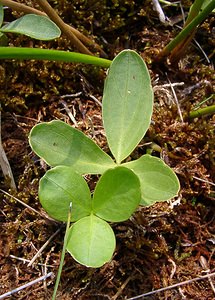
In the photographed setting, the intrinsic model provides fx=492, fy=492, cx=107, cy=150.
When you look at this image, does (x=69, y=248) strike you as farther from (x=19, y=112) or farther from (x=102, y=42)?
(x=102, y=42)

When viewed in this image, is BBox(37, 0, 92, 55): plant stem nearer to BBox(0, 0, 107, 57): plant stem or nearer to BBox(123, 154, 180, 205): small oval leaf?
BBox(0, 0, 107, 57): plant stem

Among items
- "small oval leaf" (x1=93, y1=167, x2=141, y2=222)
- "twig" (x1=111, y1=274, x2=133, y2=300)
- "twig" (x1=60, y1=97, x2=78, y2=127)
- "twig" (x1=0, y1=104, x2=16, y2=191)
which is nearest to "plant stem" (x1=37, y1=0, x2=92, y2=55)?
"twig" (x1=60, y1=97, x2=78, y2=127)

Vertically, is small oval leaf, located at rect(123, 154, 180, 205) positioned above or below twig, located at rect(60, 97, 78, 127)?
above

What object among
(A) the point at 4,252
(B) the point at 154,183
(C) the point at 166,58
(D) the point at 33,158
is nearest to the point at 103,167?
(B) the point at 154,183

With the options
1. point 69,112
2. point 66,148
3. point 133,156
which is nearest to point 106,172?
point 66,148

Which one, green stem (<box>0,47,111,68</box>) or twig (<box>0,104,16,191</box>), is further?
twig (<box>0,104,16,191</box>)

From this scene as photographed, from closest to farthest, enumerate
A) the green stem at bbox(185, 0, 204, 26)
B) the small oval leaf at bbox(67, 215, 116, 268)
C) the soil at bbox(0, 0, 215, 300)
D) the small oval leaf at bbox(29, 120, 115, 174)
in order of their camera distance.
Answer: the small oval leaf at bbox(67, 215, 116, 268)
the small oval leaf at bbox(29, 120, 115, 174)
the soil at bbox(0, 0, 215, 300)
the green stem at bbox(185, 0, 204, 26)

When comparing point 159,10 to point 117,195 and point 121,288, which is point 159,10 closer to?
point 117,195
